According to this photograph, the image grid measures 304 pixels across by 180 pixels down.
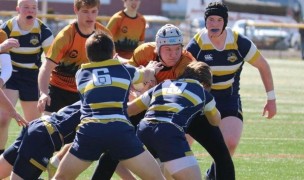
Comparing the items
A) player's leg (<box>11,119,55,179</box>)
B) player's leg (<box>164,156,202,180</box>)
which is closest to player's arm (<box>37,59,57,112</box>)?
player's leg (<box>11,119,55,179</box>)

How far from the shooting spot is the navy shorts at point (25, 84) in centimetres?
1085

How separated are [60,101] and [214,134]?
2276 mm

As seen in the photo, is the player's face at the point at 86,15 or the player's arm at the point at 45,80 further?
the player's face at the point at 86,15

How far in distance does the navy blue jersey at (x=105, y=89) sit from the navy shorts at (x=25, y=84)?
3.63 metres

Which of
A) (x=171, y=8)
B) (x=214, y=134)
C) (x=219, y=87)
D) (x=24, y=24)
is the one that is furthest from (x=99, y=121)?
(x=171, y=8)

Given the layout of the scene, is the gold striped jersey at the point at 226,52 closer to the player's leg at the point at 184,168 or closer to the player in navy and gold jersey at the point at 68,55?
the player in navy and gold jersey at the point at 68,55

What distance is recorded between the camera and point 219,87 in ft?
30.8

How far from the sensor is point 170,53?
26.8ft

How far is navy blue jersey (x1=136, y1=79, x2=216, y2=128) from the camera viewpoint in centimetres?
Answer: 761

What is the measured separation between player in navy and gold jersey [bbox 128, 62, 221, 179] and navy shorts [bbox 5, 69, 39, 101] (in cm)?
338

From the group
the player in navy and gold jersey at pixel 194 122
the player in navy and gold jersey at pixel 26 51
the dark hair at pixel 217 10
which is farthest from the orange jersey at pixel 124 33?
the player in navy and gold jersey at pixel 194 122

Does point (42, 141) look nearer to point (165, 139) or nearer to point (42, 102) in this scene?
point (42, 102)

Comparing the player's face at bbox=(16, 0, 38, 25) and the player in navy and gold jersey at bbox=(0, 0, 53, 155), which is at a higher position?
the player's face at bbox=(16, 0, 38, 25)

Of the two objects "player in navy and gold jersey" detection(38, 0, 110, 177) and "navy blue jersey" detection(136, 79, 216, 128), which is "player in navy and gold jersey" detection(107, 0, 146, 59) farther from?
"navy blue jersey" detection(136, 79, 216, 128)
